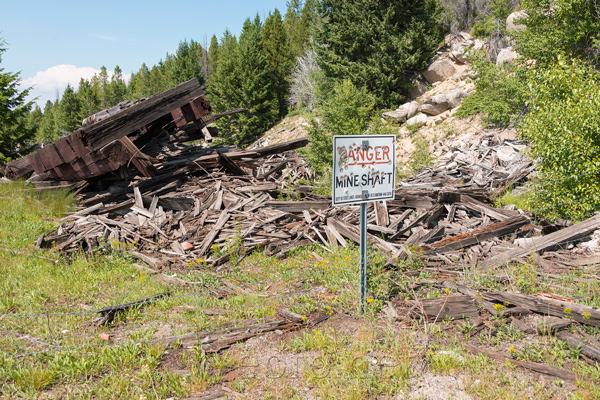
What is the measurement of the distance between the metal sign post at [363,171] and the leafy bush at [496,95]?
13624 millimetres

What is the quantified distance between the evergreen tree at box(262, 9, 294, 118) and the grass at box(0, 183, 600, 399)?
149 feet

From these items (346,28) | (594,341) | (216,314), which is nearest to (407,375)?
(594,341)

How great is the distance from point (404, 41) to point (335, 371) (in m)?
27.9

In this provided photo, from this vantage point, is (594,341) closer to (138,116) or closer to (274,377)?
(274,377)

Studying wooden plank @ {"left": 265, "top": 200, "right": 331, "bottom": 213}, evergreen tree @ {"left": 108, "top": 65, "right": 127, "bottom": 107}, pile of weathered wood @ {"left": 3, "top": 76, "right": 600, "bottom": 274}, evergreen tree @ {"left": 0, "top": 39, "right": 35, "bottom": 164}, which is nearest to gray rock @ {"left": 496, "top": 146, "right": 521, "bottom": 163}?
pile of weathered wood @ {"left": 3, "top": 76, "right": 600, "bottom": 274}

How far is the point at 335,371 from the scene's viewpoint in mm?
3607

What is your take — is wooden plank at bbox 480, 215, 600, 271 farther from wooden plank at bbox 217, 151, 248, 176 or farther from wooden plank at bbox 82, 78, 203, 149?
wooden plank at bbox 82, 78, 203, 149

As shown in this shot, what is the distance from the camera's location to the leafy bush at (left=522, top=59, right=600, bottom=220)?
7434 mm

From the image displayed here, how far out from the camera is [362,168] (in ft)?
15.1

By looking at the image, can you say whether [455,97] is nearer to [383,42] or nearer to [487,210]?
[383,42]

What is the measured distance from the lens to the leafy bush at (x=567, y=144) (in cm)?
743

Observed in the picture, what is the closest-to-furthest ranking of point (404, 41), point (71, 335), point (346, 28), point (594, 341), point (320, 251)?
1. point (594, 341)
2. point (71, 335)
3. point (320, 251)
4. point (404, 41)
5. point (346, 28)

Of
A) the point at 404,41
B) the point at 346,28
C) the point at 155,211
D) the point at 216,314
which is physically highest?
the point at 346,28

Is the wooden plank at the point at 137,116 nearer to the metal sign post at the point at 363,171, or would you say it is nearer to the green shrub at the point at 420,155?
the metal sign post at the point at 363,171
